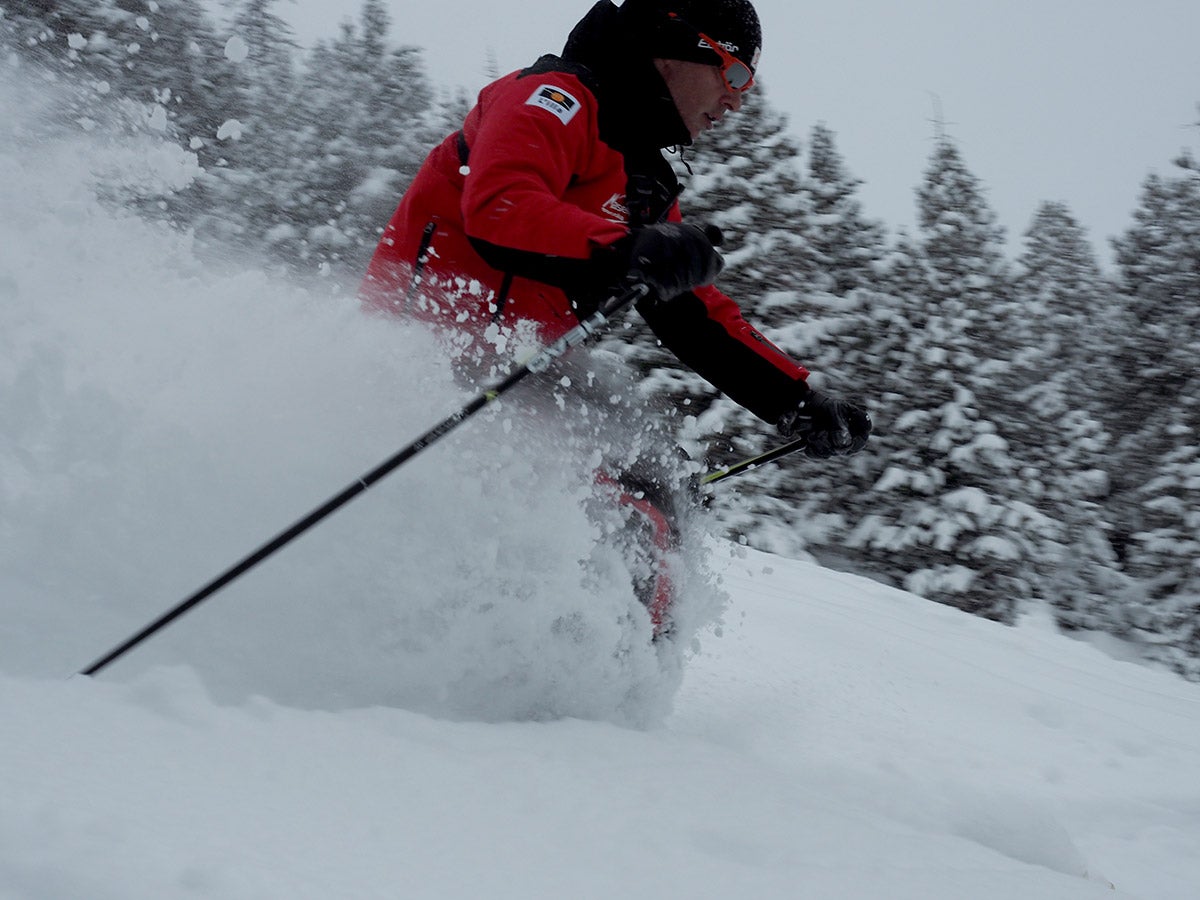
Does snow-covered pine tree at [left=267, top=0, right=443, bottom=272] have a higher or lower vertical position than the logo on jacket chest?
lower

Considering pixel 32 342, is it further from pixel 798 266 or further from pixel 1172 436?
pixel 1172 436

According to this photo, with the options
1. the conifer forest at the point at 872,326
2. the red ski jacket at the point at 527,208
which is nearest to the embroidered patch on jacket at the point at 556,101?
the red ski jacket at the point at 527,208

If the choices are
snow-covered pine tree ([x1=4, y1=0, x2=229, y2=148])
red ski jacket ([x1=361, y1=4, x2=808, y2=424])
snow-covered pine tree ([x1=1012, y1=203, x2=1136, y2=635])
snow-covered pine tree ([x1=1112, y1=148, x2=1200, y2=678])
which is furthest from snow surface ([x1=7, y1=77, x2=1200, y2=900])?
snow-covered pine tree ([x1=4, y1=0, x2=229, y2=148])

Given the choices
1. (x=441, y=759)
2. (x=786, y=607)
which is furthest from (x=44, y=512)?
(x=786, y=607)

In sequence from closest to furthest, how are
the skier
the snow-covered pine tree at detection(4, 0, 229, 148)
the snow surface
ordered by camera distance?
the snow surface < the skier < the snow-covered pine tree at detection(4, 0, 229, 148)

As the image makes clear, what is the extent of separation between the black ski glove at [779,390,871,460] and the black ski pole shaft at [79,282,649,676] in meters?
1.40

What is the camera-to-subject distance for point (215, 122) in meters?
17.5

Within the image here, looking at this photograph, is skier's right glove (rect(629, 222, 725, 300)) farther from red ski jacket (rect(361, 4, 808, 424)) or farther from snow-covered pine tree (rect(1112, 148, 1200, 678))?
snow-covered pine tree (rect(1112, 148, 1200, 678))

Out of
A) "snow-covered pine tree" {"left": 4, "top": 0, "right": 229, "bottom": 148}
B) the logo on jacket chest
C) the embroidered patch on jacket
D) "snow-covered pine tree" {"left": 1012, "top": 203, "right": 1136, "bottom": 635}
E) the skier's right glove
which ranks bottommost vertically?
"snow-covered pine tree" {"left": 1012, "top": 203, "right": 1136, "bottom": 635}

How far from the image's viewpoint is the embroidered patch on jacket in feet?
8.57

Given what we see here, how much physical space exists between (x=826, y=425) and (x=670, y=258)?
56.8 inches

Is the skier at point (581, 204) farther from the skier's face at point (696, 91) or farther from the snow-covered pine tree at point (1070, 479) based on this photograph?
the snow-covered pine tree at point (1070, 479)

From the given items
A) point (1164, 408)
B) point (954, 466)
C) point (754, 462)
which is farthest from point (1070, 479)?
point (754, 462)

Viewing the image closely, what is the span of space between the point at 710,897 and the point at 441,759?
570 millimetres
